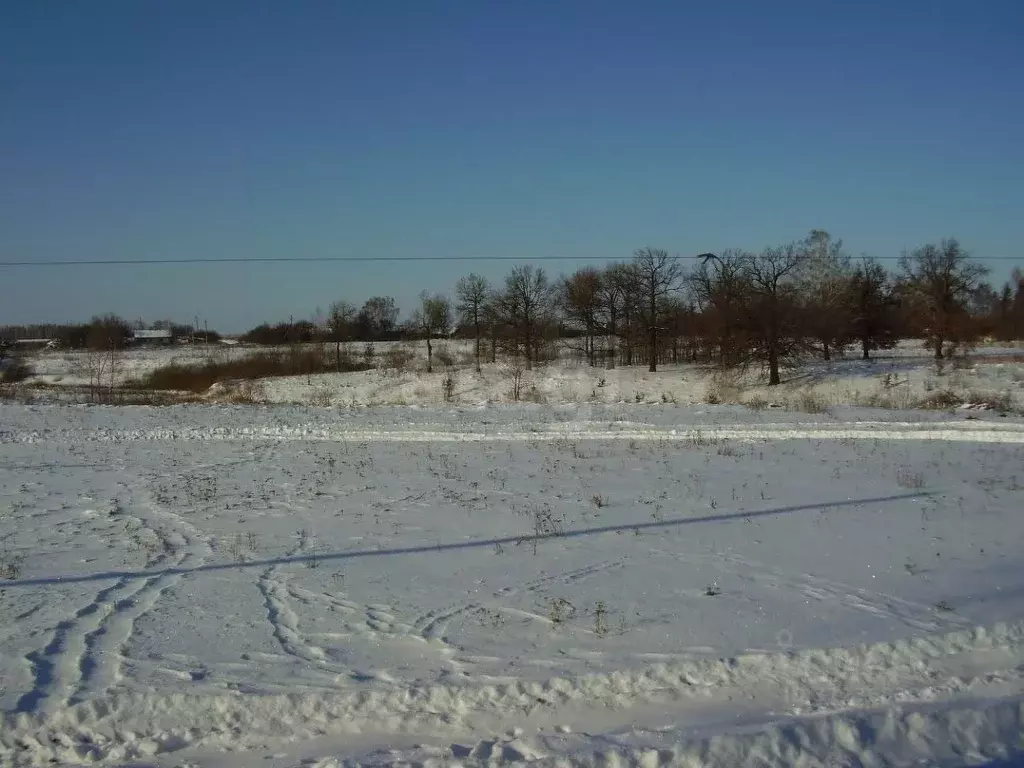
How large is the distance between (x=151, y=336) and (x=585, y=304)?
101616 millimetres

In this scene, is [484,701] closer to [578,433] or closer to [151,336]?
[578,433]

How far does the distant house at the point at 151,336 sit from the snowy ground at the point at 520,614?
119118 mm

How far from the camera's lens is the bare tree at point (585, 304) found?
66500 millimetres

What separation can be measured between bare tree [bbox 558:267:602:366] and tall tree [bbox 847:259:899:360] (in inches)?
778

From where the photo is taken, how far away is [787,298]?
45.6 meters

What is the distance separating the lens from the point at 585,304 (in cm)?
6656

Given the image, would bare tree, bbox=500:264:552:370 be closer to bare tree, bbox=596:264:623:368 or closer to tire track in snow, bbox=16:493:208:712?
bare tree, bbox=596:264:623:368

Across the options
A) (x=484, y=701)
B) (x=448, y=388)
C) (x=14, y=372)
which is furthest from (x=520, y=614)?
(x=14, y=372)

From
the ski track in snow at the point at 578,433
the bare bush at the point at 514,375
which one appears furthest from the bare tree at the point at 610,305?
the ski track in snow at the point at 578,433

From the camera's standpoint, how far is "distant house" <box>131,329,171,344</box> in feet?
415

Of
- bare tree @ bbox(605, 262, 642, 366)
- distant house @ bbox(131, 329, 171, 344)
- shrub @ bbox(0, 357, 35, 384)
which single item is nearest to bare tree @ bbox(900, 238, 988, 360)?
bare tree @ bbox(605, 262, 642, 366)

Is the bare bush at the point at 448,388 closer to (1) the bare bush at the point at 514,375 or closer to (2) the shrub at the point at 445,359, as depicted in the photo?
(1) the bare bush at the point at 514,375

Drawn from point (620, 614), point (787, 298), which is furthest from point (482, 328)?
point (620, 614)

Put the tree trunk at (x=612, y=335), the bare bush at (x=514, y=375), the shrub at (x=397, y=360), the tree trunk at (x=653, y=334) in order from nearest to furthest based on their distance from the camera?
1. the bare bush at (x=514, y=375)
2. the tree trunk at (x=653, y=334)
3. the shrub at (x=397, y=360)
4. the tree trunk at (x=612, y=335)
